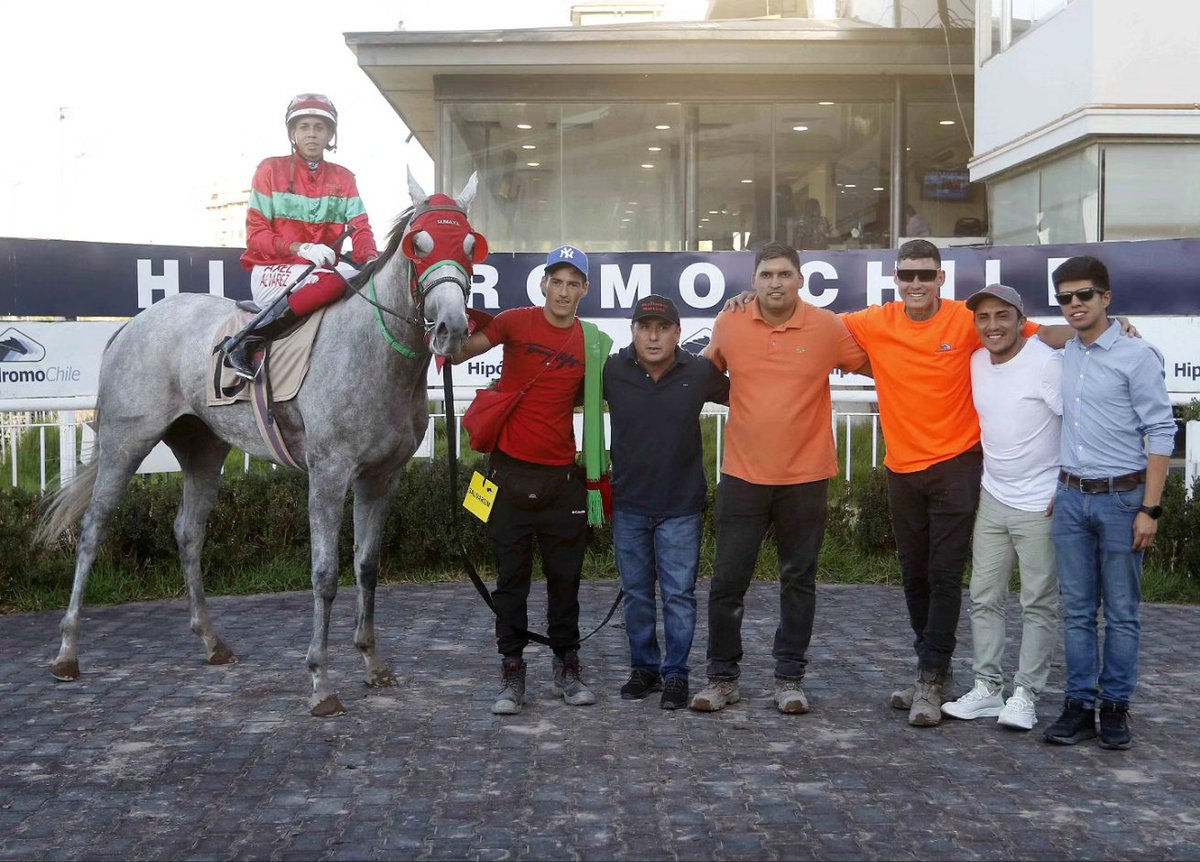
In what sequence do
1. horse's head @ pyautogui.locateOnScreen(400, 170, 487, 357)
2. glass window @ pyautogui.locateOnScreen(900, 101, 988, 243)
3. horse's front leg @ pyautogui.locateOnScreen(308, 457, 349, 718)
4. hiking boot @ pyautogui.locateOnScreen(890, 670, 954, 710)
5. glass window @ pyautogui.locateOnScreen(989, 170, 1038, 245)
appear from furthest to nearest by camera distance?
glass window @ pyautogui.locateOnScreen(900, 101, 988, 243) < glass window @ pyautogui.locateOnScreen(989, 170, 1038, 245) < horse's front leg @ pyautogui.locateOnScreen(308, 457, 349, 718) < hiking boot @ pyautogui.locateOnScreen(890, 670, 954, 710) < horse's head @ pyautogui.locateOnScreen(400, 170, 487, 357)

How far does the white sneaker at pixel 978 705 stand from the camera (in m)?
5.48

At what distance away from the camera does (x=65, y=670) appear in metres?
6.21

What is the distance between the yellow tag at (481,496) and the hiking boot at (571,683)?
2.48 ft

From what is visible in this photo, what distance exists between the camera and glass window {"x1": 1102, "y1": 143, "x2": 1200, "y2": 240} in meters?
12.8

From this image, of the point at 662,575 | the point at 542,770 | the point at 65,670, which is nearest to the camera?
the point at 542,770

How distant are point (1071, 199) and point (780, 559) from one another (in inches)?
364

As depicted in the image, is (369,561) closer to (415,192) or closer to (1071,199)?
(415,192)

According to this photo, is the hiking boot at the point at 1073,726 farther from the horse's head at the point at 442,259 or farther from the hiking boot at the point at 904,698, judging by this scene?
the horse's head at the point at 442,259

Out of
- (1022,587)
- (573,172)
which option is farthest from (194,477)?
(573,172)

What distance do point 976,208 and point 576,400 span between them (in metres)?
12.7

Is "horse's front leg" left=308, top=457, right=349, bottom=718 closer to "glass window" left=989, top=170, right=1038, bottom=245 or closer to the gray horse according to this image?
the gray horse

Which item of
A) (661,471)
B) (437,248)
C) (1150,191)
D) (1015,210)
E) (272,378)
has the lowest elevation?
(661,471)

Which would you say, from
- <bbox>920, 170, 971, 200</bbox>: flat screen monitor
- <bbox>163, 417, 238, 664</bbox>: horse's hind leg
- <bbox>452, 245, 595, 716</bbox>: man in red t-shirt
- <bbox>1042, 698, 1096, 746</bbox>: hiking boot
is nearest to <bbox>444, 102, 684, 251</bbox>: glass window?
<bbox>920, 170, 971, 200</bbox>: flat screen monitor

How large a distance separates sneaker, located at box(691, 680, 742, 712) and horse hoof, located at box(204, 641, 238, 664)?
2.42m
